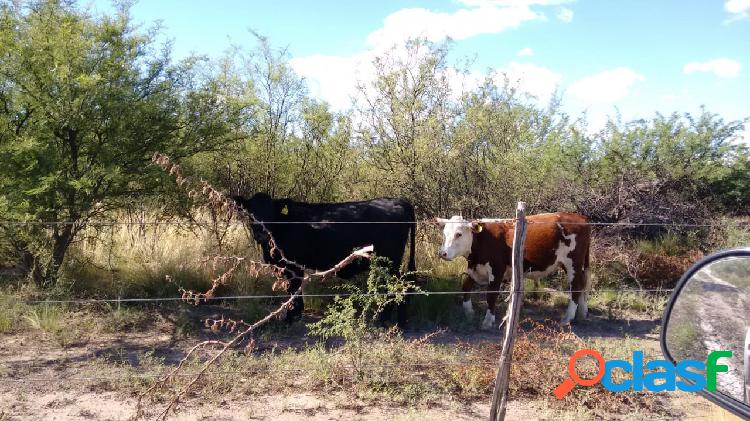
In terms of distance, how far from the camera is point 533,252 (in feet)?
25.1

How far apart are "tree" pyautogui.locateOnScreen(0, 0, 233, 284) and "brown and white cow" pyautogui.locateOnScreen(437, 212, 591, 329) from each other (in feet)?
12.3

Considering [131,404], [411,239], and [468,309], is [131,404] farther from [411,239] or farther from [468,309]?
[468,309]

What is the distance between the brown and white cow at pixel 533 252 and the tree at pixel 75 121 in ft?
12.3

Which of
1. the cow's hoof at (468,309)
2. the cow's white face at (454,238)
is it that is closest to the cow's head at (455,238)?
the cow's white face at (454,238)

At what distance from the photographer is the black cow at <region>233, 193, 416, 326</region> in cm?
766

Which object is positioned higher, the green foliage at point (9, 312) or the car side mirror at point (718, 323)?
the car side mirror at point (718, 323)

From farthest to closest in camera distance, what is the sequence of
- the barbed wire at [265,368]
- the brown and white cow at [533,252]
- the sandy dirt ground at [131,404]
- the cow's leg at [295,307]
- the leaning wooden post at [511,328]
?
1. the brown and white cow at [533,252]
2. the cow's leg at [295,307]
3. the barbed wire at [265,368]
4. the sandy dirt ground at [131,404]
5. the leaning wooden post at [511,328]

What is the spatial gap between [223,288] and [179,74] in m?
2.98

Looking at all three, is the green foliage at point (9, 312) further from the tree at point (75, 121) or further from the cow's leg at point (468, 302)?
the cow's leg at point (468, 302)

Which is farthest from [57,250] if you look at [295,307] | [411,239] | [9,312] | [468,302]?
[468,302]

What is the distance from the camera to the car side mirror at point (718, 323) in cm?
233

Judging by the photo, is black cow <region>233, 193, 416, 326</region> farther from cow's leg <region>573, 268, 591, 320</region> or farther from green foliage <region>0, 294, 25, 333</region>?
green foliage <region>0, 294, 25, 333</region>

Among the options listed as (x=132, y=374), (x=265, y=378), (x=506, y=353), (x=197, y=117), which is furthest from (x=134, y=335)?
(x=506, y=353)

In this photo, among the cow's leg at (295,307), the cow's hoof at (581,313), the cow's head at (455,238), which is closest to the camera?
the cow's head at (455,238)
